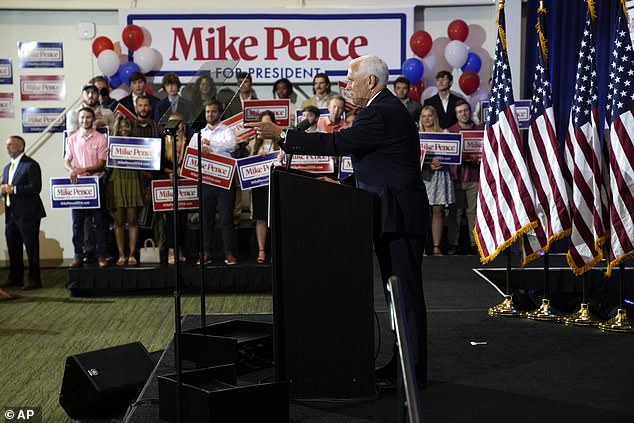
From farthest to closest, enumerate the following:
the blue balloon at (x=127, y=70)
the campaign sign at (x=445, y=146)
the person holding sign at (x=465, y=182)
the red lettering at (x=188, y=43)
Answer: the red lettering at (x=188, y=43), the blue balloon at (x=127, y=70), the person holding sign at (x=465, y=182), the campaign sign at (x=445, y=146)

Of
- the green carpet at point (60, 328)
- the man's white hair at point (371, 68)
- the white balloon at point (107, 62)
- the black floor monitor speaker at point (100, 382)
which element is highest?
the white balloon at point (107, 62)

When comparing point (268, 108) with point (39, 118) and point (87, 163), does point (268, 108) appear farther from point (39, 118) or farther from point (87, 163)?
point (39, 118)

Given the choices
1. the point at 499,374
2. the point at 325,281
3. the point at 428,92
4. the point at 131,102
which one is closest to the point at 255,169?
the point at 131,102

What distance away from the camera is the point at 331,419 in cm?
386

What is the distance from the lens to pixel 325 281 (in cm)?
404

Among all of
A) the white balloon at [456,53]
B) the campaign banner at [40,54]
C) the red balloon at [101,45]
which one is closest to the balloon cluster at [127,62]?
the red balloon at [101,45]

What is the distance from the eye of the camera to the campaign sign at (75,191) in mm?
8602

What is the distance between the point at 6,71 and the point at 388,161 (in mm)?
7775

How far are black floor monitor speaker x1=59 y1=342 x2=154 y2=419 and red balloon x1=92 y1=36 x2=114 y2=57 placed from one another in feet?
20.7

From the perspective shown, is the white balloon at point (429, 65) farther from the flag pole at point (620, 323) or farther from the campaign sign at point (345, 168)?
the flag pole at point (620, 323)

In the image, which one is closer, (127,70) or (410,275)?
(410,275)

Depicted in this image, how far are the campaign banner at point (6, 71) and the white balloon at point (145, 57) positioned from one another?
1629 mm

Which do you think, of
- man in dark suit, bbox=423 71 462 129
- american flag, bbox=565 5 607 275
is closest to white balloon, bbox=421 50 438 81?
man in dark suit, bbox=423 71 462 129

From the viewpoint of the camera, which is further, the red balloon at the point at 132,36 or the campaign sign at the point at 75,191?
the red balloon at the point at 132,36
